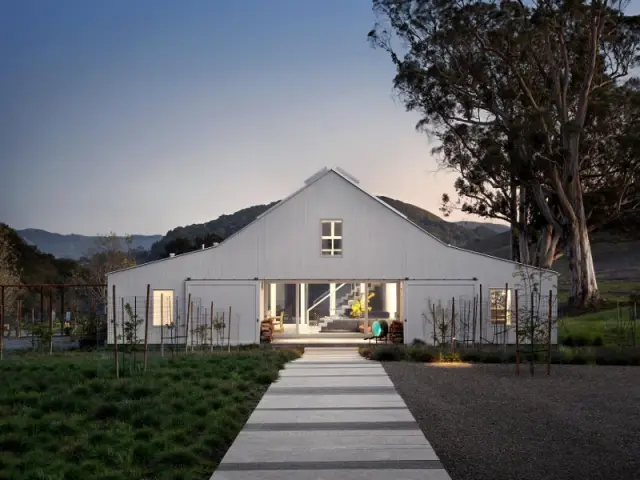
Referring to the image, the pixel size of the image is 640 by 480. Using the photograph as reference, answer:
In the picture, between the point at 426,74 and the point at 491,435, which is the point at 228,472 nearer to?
the point at 491,435

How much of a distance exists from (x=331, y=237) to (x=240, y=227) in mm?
16567

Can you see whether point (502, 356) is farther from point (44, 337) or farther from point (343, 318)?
point (44, 337)

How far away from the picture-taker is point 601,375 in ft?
54.9

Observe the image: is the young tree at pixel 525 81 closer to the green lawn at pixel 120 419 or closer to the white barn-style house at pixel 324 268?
the white barn-style house at pixel 324 268

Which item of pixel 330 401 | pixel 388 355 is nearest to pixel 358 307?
pixel 388 355

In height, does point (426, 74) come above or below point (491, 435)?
above

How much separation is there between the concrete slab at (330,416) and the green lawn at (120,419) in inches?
11.5

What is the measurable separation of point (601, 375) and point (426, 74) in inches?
838

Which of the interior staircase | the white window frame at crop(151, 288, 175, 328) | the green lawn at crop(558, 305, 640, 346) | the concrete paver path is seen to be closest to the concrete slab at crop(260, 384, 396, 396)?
the concrete paver path

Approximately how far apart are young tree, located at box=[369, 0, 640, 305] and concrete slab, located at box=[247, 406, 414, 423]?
78.1 ft

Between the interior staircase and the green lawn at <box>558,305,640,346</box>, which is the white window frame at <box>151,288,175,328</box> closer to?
the interior staircase

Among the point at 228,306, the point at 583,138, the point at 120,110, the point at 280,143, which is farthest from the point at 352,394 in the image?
the point at 583,138

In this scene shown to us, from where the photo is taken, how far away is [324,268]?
26.2m

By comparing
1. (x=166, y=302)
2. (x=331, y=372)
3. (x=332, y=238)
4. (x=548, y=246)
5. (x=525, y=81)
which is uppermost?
(x=525, y=81)
